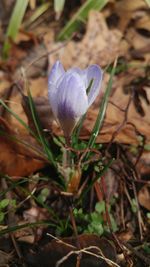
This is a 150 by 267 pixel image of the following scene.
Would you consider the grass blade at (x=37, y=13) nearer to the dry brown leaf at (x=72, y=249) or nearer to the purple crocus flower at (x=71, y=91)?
the purple crocus flower at (x=71, y=91)

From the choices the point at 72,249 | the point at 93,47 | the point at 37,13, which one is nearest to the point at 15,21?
the point at 37,13

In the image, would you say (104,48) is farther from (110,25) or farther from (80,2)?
(80,2)

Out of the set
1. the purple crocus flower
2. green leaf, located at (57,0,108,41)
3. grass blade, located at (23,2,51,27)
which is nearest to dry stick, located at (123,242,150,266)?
the purple crocus flower

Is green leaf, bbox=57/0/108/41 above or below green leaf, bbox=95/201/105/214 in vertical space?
above

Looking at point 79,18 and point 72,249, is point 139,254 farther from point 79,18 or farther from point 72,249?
point 79,18

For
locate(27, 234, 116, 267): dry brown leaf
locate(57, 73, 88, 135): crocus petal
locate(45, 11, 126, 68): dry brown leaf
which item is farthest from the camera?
locate(45, 11, 126, 68): dry brown leaf

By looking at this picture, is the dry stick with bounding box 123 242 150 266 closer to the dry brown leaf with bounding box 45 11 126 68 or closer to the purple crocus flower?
the purple crocus flower

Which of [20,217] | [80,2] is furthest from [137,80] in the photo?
[20,217]
